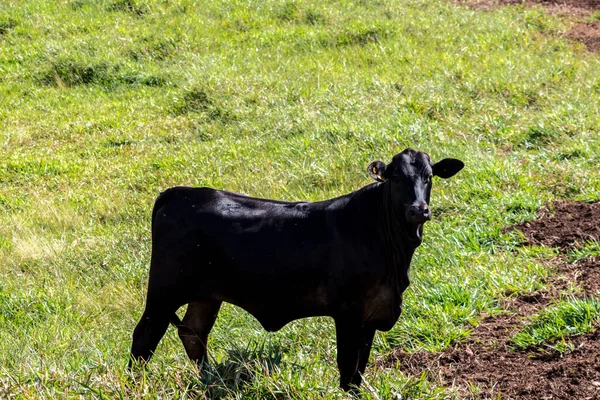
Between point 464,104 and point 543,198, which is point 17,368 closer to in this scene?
point 543,198

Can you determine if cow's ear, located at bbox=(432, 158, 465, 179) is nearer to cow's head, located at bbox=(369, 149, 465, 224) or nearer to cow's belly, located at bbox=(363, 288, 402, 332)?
cow's head, located at bbox=(369, 149, 465, 224)

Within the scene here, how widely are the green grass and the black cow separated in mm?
1095

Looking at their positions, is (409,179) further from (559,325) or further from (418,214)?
(559,325)

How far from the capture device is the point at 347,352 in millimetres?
5812

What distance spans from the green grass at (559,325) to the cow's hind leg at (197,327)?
2236 millimetres

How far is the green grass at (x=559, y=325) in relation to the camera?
20.4 feet

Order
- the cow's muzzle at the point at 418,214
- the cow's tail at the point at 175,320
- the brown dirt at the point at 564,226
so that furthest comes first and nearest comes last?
1. the brown dirt at the point at 564,226
2. the cow's tail at the point at 175,320
3. the cow's muzzle at the point at 418,214

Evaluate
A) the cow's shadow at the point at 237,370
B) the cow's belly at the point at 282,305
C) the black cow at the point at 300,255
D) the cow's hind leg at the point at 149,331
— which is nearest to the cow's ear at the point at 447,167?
the black cow at the point at 300,255

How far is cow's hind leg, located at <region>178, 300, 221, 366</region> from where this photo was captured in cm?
654

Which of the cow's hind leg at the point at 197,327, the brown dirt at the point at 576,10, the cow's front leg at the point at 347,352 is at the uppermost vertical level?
the cow's front leg at the point at 347,352

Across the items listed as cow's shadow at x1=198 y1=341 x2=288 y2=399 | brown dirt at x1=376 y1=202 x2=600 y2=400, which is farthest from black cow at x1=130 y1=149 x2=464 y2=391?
brown dirt at x1=376 y1=202 x2=600 y2=400

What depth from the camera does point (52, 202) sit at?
11.4 m

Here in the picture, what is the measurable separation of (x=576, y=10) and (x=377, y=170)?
1316cm

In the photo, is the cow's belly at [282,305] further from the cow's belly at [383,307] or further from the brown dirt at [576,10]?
the brown dirt at [576,10]
